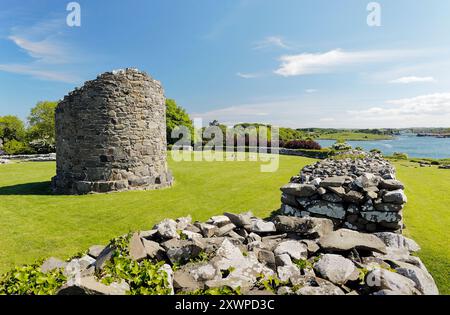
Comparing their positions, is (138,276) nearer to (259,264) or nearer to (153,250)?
(153,250)

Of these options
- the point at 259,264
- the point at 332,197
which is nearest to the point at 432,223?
the point at 332,197

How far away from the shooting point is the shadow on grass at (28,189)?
13.0 m

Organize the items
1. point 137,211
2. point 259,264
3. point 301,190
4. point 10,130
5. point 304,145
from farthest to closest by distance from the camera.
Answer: point 10,130
point 304,145
point 137,211
point 301,190
point 259,264

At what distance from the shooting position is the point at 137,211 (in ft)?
32.4

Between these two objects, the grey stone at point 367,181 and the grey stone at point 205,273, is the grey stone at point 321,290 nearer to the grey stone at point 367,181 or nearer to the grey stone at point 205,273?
the grey stone at point 205,273

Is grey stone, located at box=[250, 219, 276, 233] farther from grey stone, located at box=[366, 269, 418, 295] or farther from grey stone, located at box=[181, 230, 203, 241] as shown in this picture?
grey stone, located at box=[366, 269, 418, 295]

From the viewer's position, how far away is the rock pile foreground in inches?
129

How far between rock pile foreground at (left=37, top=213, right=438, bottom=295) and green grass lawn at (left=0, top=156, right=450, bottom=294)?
2.21 m

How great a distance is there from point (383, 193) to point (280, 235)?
294cm

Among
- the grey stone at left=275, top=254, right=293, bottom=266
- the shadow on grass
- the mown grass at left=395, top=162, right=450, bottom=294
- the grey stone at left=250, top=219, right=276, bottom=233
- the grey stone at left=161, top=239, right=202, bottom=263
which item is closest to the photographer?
the grey stone at left=275, top=254, right=293, bottom=266

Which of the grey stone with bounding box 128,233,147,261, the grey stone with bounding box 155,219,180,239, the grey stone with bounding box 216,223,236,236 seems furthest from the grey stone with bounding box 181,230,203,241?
A: the grey stone with bounding box 128,233,147,261

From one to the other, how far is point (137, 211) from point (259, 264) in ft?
22.7

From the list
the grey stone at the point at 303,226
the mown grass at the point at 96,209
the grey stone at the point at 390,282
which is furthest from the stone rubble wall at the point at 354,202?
the grey stone at the point at 390,282

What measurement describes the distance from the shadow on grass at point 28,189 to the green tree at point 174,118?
3760cm
